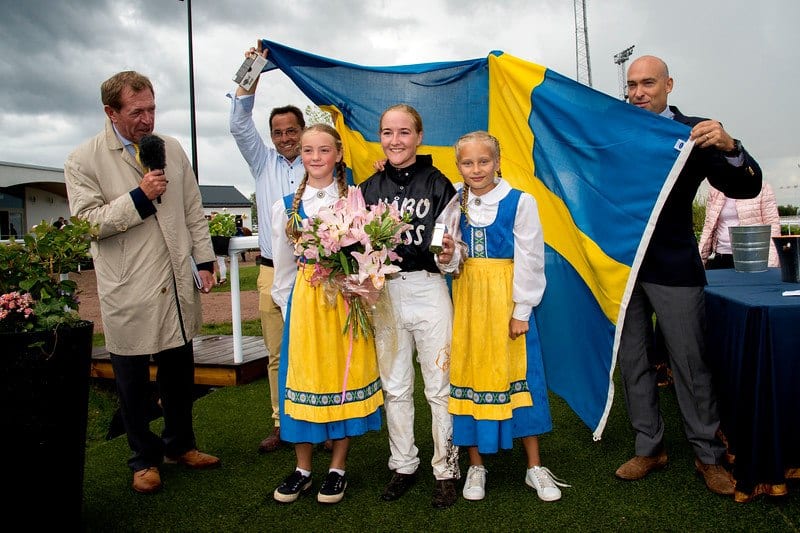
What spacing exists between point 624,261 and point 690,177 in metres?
0.53

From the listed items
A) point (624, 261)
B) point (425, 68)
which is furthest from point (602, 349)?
point (425, 68)

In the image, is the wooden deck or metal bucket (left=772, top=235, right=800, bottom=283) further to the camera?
the wooden deck

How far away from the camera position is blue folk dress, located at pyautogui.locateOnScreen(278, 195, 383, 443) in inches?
119

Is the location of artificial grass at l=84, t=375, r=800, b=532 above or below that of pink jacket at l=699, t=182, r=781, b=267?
below

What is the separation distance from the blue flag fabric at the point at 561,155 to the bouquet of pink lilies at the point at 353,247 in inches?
41.8

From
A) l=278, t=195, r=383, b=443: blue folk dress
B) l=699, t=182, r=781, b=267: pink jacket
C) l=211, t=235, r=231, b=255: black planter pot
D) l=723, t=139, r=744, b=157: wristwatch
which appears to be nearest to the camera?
l=723, t=139, r=744, b=157: wristwatch

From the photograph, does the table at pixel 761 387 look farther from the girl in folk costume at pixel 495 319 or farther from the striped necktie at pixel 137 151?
the striped necktie at pixel 137 151

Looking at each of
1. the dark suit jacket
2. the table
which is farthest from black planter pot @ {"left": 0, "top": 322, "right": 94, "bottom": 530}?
the table

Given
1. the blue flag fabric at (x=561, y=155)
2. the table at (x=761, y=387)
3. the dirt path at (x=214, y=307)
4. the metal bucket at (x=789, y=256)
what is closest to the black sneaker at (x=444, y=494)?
the blue flag fabric at (x=561, y=155)

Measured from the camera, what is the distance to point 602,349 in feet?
10.9

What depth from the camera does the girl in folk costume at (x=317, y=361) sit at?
9.98 feet

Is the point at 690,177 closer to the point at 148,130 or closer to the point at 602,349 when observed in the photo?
the point at 602,349

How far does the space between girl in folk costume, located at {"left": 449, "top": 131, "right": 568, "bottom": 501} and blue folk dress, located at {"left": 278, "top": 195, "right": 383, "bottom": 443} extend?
19.1 inches

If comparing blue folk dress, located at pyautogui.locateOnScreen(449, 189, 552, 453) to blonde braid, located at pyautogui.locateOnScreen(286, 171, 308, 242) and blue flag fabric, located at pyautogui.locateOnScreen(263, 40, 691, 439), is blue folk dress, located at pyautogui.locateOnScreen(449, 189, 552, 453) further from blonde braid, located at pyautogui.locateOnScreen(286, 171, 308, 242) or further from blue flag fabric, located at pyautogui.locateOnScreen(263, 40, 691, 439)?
blonde braid, located at pyautogui.locateOnScreen(286, 171, 308, 242)
